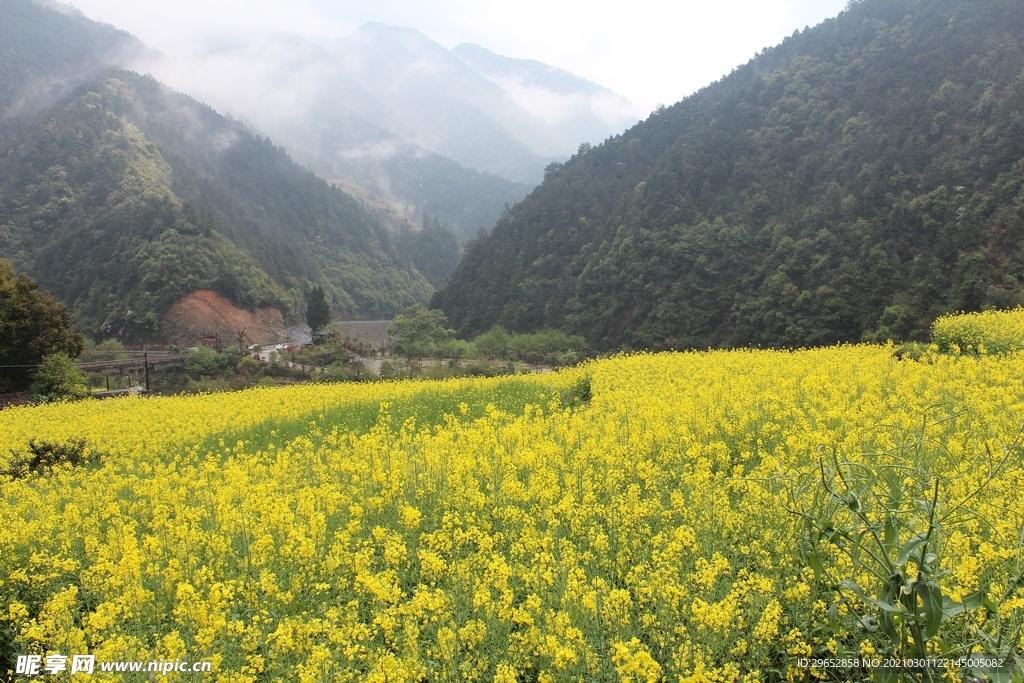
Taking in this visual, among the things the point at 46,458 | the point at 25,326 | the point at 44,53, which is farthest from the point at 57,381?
the point at 44,53

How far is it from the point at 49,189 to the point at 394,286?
162 feet

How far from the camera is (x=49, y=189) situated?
3034 inches

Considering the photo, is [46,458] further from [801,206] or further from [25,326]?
[801,206]

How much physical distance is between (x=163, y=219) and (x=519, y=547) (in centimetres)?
7302

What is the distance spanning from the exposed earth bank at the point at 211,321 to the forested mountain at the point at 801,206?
19.0 metres

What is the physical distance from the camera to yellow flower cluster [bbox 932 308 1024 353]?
37.4 feet

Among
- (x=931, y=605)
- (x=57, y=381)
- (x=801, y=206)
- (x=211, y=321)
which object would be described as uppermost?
(x=801, y=206)

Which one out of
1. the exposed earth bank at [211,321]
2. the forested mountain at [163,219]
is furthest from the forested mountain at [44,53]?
the exposed earth bank at [211,321]

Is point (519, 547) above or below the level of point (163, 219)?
below

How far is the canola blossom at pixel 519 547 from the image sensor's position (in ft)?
10.5

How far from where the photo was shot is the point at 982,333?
40.6 ft

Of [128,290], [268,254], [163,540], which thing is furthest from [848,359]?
[268,254]

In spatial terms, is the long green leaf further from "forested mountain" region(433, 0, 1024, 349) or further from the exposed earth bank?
the exposed earth bank

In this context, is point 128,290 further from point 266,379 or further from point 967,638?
point 967,638
